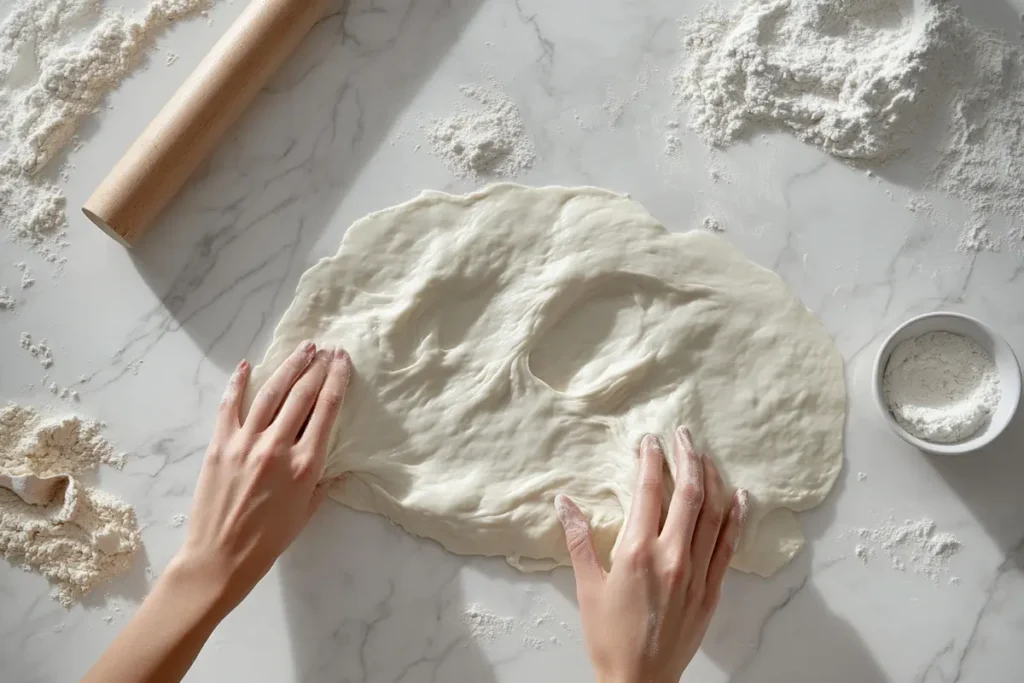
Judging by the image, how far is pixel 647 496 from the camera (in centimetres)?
125

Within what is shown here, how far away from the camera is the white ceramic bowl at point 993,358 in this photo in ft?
4.19

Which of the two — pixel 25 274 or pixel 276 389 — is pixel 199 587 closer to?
pixel 276 389

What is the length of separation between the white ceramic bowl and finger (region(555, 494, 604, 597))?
54cm

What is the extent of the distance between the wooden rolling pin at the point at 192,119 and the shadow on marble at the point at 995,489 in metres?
1.38

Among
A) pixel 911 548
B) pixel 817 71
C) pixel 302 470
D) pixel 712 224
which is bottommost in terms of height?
pixel 911 548

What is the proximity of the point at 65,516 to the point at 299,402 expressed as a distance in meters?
0.49

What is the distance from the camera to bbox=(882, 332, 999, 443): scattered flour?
1299 mm

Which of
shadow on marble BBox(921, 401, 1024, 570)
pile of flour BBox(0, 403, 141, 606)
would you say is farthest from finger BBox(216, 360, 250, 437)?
shadow on marble BBox(921, 401, 1024, 570)

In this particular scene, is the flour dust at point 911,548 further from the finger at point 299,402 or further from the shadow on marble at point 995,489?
the finger at point 299,402

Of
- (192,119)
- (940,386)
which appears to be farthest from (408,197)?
(940,386)

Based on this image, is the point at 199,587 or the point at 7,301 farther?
the point at 7,301

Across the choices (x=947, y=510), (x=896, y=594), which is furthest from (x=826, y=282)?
(x=896, y=594)

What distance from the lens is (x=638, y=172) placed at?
4.66 ft

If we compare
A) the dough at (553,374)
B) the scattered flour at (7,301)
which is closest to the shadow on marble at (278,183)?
the dough at (553,374)
